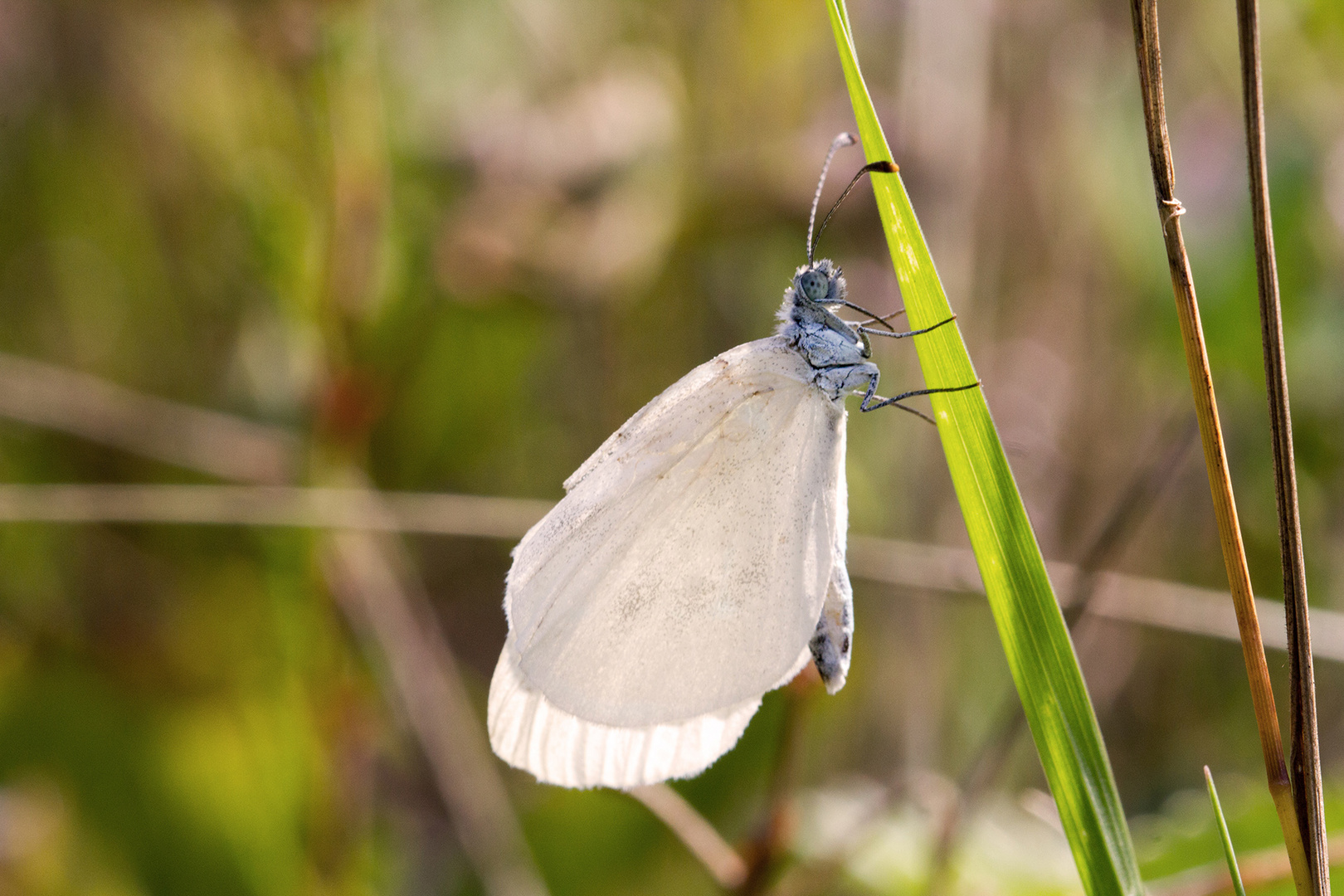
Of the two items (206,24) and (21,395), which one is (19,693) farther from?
(206,24)

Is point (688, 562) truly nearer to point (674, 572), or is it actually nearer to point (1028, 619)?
point (674, 572)

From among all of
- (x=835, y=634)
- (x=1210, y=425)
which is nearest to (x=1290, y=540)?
(x=1210, y=425)

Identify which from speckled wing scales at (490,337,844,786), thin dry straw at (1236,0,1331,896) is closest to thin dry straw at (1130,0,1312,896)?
thin dry straw at (1236,0,1331,896)

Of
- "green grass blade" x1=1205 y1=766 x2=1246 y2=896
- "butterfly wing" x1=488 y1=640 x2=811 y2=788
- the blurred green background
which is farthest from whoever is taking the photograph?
the blurred green background

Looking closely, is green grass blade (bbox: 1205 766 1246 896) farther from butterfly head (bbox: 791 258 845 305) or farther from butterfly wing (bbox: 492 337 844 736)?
butterfly head (bbox: 791 258 845 305)

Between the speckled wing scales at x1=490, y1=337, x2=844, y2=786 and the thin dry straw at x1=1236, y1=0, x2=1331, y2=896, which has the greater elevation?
the thin dry straw at x1=1236, y1=0, x2=1331, y2=896

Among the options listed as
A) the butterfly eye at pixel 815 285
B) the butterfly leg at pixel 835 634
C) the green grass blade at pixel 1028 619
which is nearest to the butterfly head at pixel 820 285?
the butterfly eye at pixel 815 285

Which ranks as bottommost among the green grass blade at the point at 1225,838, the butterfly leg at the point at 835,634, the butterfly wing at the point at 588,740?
the butterfly wing at the point at 588,740

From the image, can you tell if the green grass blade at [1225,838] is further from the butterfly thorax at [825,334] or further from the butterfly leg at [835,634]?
the butterfly thorax at [825,334]
